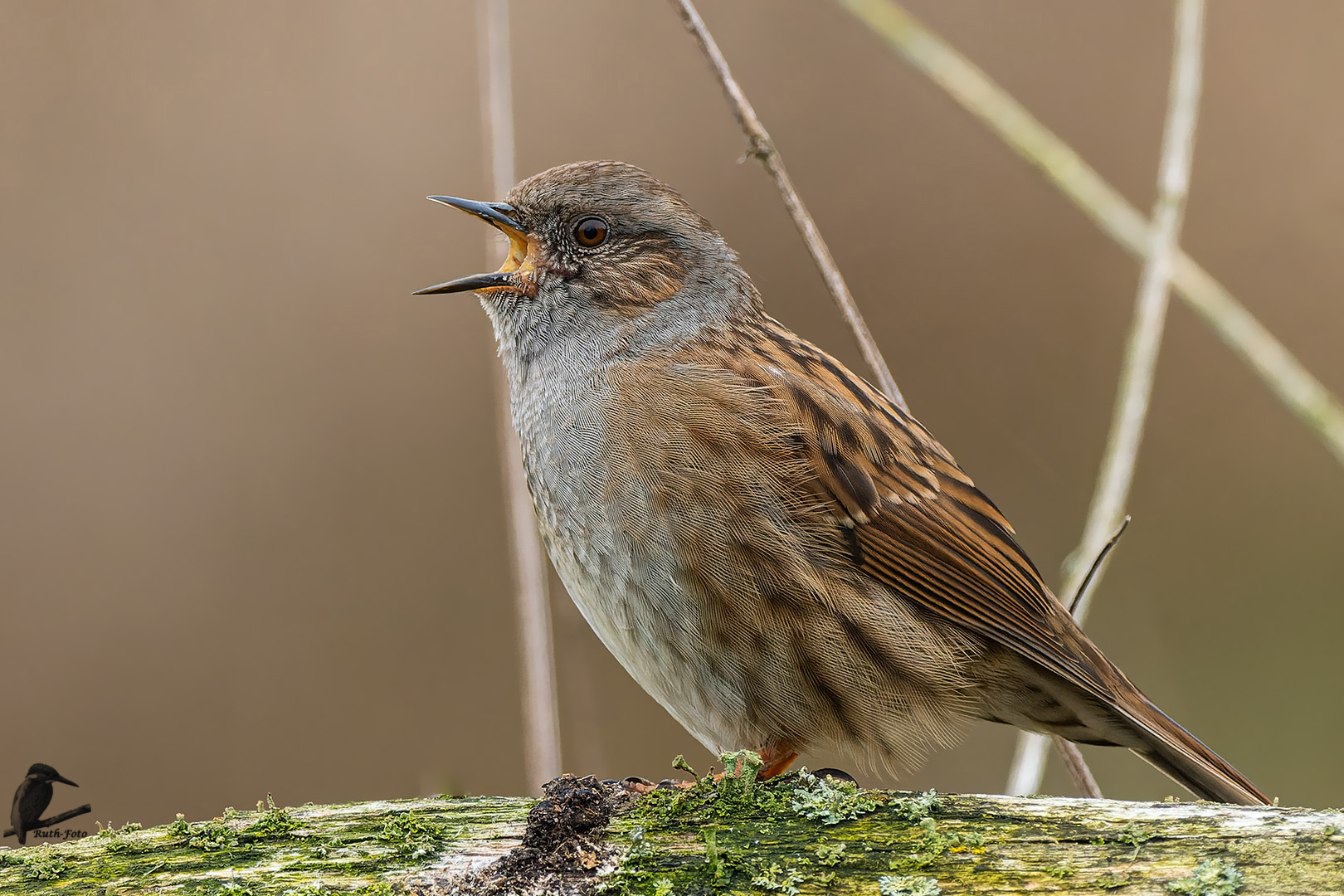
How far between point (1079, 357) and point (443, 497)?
9.13 ft

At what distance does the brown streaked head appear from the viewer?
11.0ft

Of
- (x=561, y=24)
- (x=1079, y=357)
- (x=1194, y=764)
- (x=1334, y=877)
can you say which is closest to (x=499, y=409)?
(x=1194, y=764)

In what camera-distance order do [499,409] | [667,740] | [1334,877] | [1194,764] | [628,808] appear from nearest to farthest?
[1334,877]
[628,808]
[1194,764]
[499,409]
[667,740]

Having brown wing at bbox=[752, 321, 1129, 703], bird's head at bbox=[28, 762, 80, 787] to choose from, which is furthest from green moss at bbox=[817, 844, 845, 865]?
bird's head at bbox=[28, 762, 80, 787]

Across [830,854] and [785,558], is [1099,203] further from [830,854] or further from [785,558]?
[830,854]

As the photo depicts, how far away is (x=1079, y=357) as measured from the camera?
4.97 m

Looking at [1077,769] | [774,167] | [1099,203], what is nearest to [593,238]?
[774,167]

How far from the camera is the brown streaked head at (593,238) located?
132 inches

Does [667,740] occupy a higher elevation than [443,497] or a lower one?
lower

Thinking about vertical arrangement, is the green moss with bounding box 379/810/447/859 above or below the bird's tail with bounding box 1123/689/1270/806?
above

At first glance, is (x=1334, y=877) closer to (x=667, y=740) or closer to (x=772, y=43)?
(x=667, y=740)

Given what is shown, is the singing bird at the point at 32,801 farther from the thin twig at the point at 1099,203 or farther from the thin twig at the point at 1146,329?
the thin twig at the point at 1099,203

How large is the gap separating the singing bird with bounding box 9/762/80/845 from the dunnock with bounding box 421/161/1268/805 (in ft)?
3.95

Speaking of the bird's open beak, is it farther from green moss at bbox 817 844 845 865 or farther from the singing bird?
green moss at bbox 817 844 845 865
